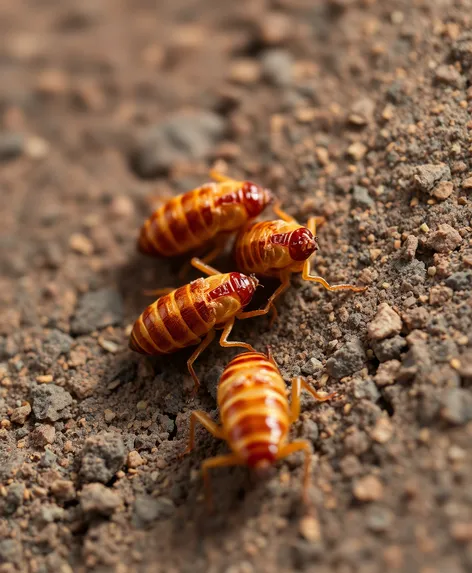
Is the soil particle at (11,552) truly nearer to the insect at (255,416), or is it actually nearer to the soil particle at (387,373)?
the insect at (255,416)

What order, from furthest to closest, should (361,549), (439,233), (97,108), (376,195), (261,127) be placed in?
(97,108) < (261,127) < (376,195) < (439,233) < (361,549)

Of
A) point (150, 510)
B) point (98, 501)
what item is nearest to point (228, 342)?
point (150, 510)

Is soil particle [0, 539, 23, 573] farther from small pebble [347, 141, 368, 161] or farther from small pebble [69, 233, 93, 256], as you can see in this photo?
small pebble [347, 141, 368, 161]

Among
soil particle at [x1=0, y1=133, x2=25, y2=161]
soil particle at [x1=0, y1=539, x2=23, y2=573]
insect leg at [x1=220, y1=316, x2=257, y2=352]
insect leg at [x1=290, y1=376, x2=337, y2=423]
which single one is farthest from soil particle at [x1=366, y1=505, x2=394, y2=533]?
soil particle at [x1=0, y1=133, x2=25, y2=161]

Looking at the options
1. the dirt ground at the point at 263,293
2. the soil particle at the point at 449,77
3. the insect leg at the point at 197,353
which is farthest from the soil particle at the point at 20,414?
the soil particle at the point at 449,77

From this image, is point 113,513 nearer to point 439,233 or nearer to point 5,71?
point 439,233

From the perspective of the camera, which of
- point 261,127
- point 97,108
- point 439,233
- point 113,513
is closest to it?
point 113,513

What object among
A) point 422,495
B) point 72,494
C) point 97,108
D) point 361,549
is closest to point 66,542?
point 72,494
